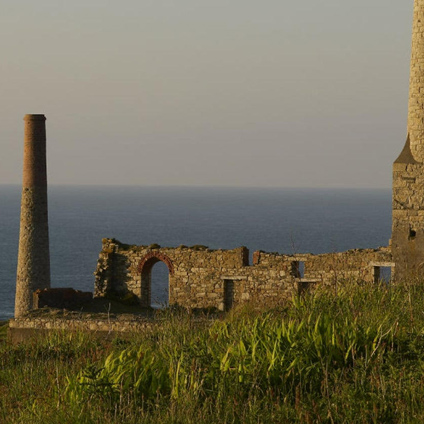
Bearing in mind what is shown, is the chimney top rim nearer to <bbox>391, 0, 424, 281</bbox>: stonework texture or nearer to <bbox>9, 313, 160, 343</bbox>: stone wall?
<bbox>9, 313, 160, 343</bbox>: stone wall

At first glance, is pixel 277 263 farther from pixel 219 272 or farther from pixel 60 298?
pixel 60 298

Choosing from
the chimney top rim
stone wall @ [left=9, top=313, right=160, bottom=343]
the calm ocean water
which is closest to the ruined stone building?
stone wall @ [left=9, top=313, right=160, bottom=343]

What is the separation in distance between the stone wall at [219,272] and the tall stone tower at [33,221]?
23.5ft

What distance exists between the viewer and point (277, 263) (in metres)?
27.8

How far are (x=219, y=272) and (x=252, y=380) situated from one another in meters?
17.9

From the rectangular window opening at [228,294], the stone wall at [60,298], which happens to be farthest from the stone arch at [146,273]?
the rectangular window opening at [228,294]

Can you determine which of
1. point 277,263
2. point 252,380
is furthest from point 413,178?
point 252,380

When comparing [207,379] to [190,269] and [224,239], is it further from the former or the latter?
[224,239]

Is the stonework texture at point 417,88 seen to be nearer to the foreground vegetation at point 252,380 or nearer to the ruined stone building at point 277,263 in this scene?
the ruined stone building at point 277,263

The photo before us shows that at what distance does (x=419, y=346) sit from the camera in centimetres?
1163

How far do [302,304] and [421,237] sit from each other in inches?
491

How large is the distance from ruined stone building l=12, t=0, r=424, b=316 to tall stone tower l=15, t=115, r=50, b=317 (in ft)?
23.5

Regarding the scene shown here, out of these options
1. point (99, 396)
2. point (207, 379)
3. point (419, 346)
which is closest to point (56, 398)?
point (99, 396)

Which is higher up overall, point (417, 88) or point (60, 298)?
point (417, 88)
